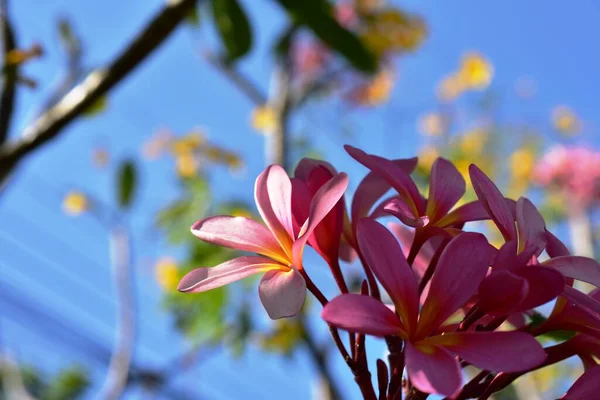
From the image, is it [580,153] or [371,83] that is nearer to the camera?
[371,83]

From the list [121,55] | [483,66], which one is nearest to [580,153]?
[483,66]

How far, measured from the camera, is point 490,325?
338mm

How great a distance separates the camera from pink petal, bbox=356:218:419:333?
0.33 metres

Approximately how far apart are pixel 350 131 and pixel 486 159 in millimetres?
1102

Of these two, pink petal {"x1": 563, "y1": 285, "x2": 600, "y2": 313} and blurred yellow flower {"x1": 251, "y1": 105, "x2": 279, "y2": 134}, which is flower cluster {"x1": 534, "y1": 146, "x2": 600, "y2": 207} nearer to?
blurred yellow flower {"x1": 251, "y1": 105, "x2": 279, "y2": 134}

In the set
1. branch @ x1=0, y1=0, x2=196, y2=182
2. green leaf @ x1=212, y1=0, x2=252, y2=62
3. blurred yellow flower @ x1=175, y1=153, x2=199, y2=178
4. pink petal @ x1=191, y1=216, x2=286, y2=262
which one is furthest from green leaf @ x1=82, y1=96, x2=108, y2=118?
blurred yellow flower @ x1=175, y1=153, x2=199, y2=178

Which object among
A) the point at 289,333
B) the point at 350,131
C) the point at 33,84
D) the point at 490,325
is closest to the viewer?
the point at 490,325

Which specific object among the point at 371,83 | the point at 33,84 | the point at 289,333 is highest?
the point at 371,83

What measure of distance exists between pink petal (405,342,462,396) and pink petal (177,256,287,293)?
122 millimetres

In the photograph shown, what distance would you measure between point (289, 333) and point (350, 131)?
3.78ft

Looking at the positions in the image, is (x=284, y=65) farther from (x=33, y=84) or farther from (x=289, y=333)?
(x=33, y=84)

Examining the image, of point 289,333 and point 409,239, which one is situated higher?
point 289,333

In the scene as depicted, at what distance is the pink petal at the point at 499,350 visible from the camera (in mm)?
268

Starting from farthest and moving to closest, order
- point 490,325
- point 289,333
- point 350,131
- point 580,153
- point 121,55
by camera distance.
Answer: point 580,153 < point 350,131 < point 289,333 < point 121,55 < point 490,325
